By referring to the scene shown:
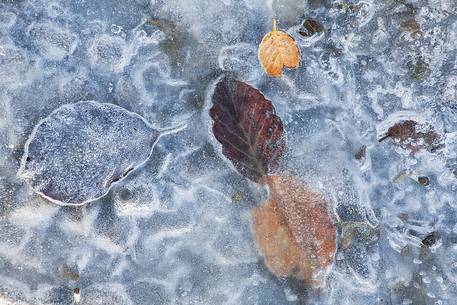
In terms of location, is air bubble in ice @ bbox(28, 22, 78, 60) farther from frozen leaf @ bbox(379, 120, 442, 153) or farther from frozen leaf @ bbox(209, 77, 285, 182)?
frozen leaf @ bbox(379, 120, 442, 153)

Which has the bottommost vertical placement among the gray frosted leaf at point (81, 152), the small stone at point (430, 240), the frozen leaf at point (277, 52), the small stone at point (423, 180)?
the gray frosted leaf at point (81, 152)

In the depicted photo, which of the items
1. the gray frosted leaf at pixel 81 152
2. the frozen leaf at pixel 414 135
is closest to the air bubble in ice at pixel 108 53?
the gray frosted leaf at pixel 81 152

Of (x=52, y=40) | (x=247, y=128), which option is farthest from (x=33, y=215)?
(x=247, y=128)

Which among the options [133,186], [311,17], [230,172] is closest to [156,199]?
[133,186]

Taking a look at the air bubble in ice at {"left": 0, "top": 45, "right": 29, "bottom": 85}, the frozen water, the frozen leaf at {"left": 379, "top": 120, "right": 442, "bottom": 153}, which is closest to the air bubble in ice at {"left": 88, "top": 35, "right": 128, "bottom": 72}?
the frozen water

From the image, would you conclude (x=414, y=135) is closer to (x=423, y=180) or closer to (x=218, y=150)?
(x=423, y=180)

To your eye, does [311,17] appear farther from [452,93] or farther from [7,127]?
[7,127]

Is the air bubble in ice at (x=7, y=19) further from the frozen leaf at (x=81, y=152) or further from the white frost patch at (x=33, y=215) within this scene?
the white frost patch at (x=33, y=215)
